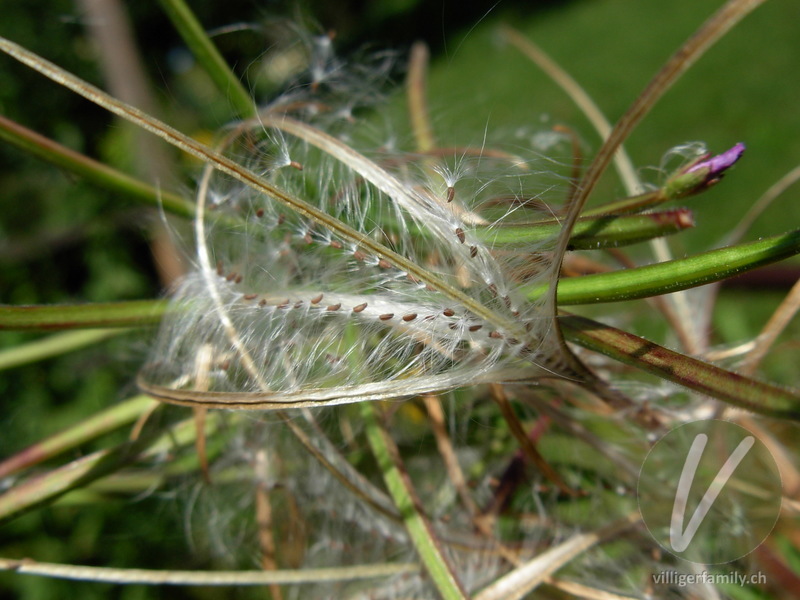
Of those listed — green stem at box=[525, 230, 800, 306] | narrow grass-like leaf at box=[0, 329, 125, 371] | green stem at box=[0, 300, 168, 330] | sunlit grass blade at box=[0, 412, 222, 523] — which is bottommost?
sunlit grass blade at box=[0, 412, 222, 523]

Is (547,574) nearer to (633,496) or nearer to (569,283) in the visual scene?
(633,496)

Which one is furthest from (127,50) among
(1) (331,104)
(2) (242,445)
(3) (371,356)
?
(3) (371,356)

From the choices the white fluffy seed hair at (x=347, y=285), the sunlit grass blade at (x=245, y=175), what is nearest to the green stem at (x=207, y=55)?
the white fluffy seed hair at (x=347, y=285)

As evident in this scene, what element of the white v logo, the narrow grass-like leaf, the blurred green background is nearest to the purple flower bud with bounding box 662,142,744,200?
the blurred green background

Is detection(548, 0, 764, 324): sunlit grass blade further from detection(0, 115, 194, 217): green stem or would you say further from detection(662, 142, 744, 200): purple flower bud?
detection(0, 115, 194, 217): green stem

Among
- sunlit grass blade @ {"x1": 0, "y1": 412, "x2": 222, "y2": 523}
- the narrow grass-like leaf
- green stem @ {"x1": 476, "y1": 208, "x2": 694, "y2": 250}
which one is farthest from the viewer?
the narrow grass-like leaf

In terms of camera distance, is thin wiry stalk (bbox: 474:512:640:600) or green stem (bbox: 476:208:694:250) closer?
green stem (bbox: 476:208:694:250)
